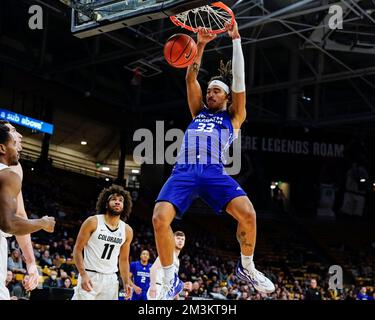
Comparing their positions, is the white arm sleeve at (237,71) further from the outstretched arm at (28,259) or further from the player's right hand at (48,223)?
the player's right hand at (48,223)

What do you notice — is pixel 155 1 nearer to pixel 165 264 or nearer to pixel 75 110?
pixel 165 264

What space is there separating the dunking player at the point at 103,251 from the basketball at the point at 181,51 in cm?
197

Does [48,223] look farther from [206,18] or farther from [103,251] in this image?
[206,18]

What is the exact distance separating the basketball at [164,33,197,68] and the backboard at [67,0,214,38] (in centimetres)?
63

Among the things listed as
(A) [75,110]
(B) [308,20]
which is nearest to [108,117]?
(A) [75,110]

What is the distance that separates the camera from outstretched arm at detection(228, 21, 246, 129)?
18.7 ft

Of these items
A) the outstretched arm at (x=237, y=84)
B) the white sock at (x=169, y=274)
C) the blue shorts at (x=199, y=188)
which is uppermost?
the outstretched arm at (x=237, y=84)

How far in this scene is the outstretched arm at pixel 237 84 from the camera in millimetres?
5703

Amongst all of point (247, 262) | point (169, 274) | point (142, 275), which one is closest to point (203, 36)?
point (247, 262)

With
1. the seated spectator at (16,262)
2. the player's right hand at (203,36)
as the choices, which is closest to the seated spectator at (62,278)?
the seated spectator at (16,262)

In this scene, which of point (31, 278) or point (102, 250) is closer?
point (31, 278)

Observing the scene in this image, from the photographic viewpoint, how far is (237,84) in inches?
225

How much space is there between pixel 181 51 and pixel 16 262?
9180mm

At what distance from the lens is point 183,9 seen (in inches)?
266
